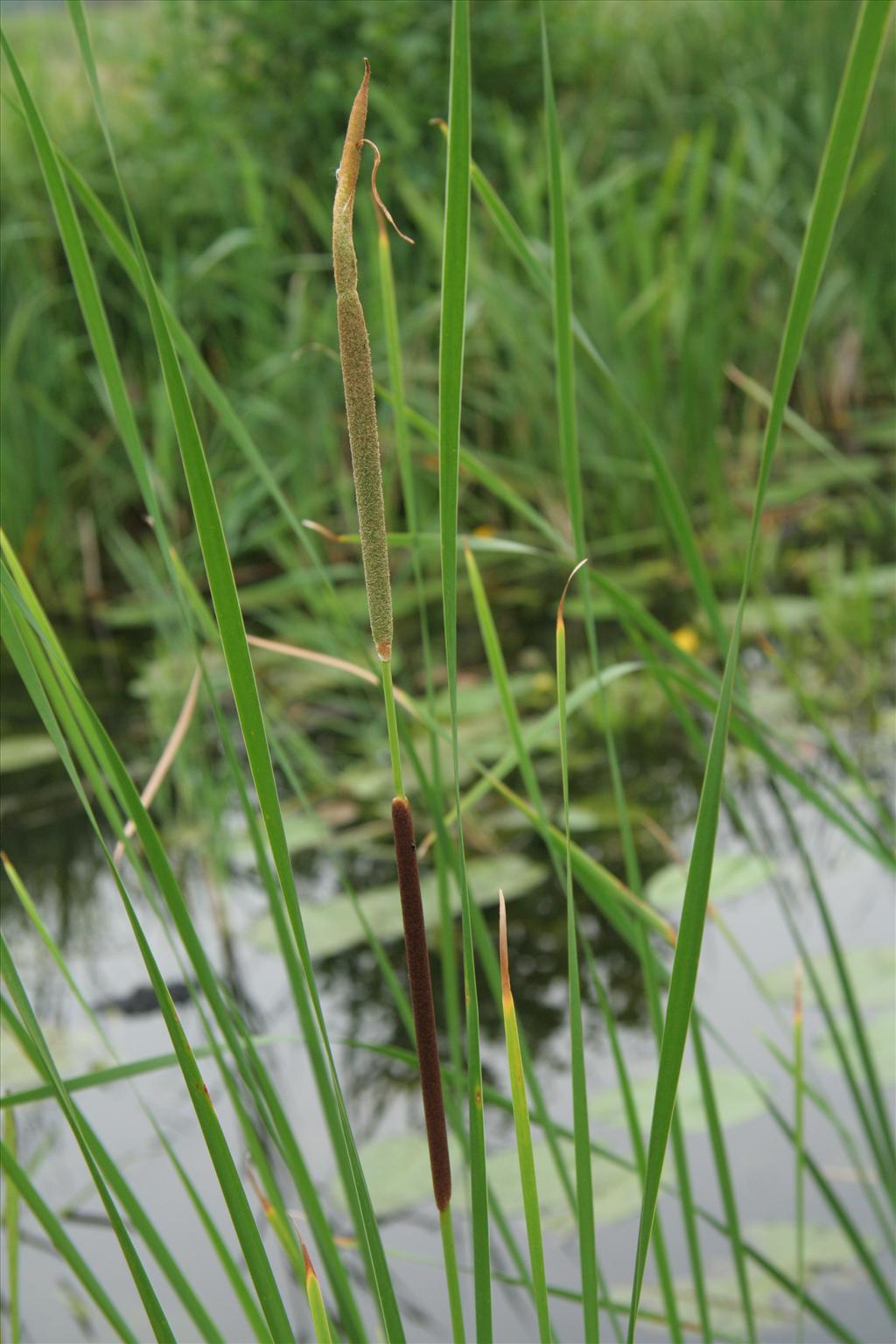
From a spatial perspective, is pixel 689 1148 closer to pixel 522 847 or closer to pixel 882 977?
pixel 882 977

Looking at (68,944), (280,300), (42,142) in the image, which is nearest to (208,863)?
(68,944)

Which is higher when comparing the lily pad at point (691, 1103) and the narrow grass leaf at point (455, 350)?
the lily pad at point (691, 1103)

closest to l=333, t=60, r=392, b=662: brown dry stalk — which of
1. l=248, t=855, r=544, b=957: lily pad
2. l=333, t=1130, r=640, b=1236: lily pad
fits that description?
l=333, t=1130, r=640, b=1236: lily pad

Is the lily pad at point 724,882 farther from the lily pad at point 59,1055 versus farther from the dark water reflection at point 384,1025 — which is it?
the lily pad at point 59,1055

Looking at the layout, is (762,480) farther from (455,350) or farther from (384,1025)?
(384,1025)

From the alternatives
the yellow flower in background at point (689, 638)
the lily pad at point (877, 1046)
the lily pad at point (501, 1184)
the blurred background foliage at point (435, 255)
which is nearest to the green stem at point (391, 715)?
the lily pad at point (501, 1184)
